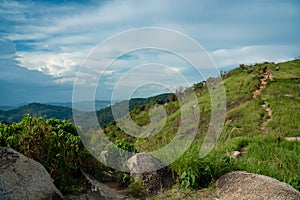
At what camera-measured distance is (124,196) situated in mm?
6395

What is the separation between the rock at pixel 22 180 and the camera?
16.5ft

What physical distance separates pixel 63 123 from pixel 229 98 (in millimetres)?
21141

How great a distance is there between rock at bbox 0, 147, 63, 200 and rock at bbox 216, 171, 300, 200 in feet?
8.62

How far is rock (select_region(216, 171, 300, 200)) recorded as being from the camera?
5.44 m

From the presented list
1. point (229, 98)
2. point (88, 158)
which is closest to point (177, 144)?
point (88, 158)

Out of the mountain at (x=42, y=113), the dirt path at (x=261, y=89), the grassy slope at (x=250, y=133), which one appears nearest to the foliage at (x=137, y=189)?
the grassy slope at (x=250, y=133)

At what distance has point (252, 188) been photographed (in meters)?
5.64

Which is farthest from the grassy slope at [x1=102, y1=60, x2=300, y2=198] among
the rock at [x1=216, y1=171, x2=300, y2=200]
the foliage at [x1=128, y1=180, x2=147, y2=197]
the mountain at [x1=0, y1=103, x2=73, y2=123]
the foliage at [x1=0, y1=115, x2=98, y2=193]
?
the mountain at [x1=0, y1=103, x2=73, y2=123]

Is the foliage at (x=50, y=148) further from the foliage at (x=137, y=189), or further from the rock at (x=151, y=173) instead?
the rock at (x=151, y=173)

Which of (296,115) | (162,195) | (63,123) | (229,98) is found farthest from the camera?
(229,98)

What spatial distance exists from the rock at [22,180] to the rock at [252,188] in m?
2.63

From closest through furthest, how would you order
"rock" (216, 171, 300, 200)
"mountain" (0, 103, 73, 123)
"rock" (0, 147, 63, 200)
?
"rock" (0, 147, 63, 200) → "rock" (216, 171, 300, 200) → "mountain" (0, 103, 73, 123)

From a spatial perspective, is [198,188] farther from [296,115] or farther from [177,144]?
[296,115]

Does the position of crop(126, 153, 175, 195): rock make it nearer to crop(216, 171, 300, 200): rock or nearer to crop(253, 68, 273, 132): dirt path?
crop(216, 171, 300, 200): rock
